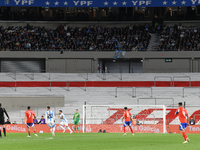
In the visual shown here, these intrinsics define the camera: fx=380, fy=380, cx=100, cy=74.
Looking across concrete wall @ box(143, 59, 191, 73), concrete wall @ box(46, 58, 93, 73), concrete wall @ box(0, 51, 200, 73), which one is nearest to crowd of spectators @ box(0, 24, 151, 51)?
concrete wall @ box(0, 51, 200, 73)

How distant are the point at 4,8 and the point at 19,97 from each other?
23.4m

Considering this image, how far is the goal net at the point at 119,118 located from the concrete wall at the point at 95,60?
19357 millimetres

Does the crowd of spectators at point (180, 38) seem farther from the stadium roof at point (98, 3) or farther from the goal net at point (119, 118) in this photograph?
the goal net at point (119, 118)

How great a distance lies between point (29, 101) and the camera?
1284 inches

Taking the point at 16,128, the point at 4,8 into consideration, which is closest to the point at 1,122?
the point at 16,128

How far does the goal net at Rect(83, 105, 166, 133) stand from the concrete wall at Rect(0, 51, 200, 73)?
19.4 m

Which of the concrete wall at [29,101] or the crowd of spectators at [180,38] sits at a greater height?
the crowd of spectators at [180,38]

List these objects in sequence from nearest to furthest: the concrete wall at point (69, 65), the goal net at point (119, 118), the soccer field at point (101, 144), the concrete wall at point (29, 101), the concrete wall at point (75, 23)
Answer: the soccer field at point (101, 144) → the goal net at point (119, 118) → the concrete wall at point (29, 101) → the concrete wall at point (69, 65) → the concrete wall at point (75, 23)

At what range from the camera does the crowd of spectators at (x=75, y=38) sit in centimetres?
4809

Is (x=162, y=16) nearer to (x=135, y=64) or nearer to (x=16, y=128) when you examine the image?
(x=135, y=64)

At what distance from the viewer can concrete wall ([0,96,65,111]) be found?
32438 mm

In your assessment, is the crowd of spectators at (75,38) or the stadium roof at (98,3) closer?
the stadium roof at (98,3)

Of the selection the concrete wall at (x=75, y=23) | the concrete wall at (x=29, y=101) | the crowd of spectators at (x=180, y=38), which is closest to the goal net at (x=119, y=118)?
the concrete wall at (x=29, y=101)

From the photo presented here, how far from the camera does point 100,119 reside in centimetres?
2781
